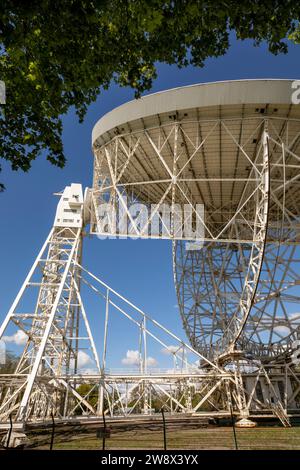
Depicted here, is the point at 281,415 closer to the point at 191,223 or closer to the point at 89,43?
the point at 191,223

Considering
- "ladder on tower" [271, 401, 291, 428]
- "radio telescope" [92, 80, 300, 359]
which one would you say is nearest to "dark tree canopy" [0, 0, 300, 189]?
"radio telescope" [92, 80, 300, 359]

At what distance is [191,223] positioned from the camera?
20125 mm

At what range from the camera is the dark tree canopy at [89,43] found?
5.94m

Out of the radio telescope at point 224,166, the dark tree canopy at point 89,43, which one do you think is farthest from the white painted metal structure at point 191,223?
the dark tree canopy at point 89,43

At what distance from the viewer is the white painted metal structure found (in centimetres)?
1530

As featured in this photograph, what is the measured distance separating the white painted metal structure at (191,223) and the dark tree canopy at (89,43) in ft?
24.1

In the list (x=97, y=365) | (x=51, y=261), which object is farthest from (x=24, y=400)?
(x=51, y=261)

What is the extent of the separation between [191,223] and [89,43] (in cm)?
1380

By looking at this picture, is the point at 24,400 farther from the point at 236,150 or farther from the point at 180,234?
the point at 236,150

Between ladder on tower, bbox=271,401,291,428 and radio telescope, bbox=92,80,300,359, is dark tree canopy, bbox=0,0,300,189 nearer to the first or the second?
radio telescope, bbox=92,80,300,359

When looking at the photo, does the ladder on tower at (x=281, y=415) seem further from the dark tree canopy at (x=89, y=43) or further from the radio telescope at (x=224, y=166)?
the dark tree canopy at (x=89, y=43)

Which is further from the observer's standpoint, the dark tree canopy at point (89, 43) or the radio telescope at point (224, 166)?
the radio telescope at point (224, 166)

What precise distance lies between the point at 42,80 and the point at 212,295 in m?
20.9

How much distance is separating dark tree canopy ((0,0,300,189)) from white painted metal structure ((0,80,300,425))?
24.1 ft
